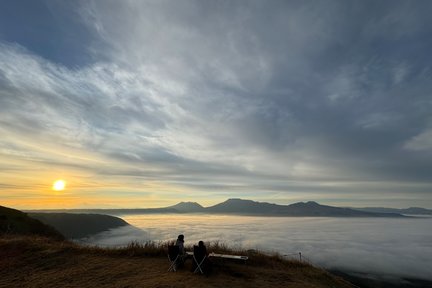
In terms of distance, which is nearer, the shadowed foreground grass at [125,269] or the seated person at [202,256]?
the shadowed foreground grass at [125,269]

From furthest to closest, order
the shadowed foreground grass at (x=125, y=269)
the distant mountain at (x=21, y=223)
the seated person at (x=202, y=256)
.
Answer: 1. the distant mountain at (x=21, y=223)
2. the seated person at (x=202, y=256)
3. the shadowed foreground grass at (x=125, y=269)

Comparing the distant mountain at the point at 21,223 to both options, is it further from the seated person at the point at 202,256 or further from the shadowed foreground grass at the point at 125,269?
the seated person at the point at 202,256

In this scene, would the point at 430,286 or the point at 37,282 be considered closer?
the point at 37,282

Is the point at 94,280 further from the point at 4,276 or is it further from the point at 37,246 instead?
the point at 37,246

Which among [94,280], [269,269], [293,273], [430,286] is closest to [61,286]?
[94,280]

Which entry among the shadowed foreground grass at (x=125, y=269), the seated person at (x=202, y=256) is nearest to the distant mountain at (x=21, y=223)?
the shadowed foreground grass at (x=125, y=269)

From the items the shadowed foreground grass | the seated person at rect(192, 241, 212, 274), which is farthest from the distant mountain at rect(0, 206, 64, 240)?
the seated person at rect(192, 241, 212, 274)

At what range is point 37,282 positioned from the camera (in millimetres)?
16422

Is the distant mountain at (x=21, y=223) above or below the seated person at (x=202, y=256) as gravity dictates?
above

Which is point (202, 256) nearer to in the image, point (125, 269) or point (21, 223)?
point (125, 269)

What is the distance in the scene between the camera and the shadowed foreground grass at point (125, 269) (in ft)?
51.7

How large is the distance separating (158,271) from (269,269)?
23.4 feet

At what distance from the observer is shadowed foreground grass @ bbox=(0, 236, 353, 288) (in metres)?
15.8

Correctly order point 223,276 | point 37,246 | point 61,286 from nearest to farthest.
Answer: point 61,286, point 223,276, point 37,246
